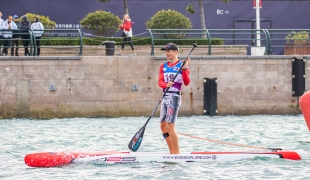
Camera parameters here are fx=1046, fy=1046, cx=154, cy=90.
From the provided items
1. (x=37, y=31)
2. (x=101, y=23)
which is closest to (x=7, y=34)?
(x=37, y=31)

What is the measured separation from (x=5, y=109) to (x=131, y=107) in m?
3.62

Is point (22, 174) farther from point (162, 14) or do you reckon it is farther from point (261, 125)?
point (162, 14)

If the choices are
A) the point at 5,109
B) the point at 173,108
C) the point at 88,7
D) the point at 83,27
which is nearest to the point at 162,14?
the point at 83,27

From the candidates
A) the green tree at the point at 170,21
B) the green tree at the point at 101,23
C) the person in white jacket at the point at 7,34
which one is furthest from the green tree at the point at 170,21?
the person in white jacket at the point at 7,34

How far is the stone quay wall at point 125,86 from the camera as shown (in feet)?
97.7

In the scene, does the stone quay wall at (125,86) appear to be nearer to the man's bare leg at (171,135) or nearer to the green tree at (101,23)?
the green tree at (101,23)

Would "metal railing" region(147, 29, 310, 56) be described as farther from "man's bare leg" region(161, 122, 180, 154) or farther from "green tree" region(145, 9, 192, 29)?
"man's bare leg" region(161, 122, 180, 154)

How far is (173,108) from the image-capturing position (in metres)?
18.0

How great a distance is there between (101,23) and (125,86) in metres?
6.95

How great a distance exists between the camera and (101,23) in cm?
3688

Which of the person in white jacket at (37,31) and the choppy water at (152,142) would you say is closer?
the choppy water at (152,142)

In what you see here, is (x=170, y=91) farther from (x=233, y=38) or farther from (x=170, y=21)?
(x=233, y=38)

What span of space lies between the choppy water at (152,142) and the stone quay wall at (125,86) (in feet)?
2.02

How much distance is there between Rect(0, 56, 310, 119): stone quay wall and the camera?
29781mm
